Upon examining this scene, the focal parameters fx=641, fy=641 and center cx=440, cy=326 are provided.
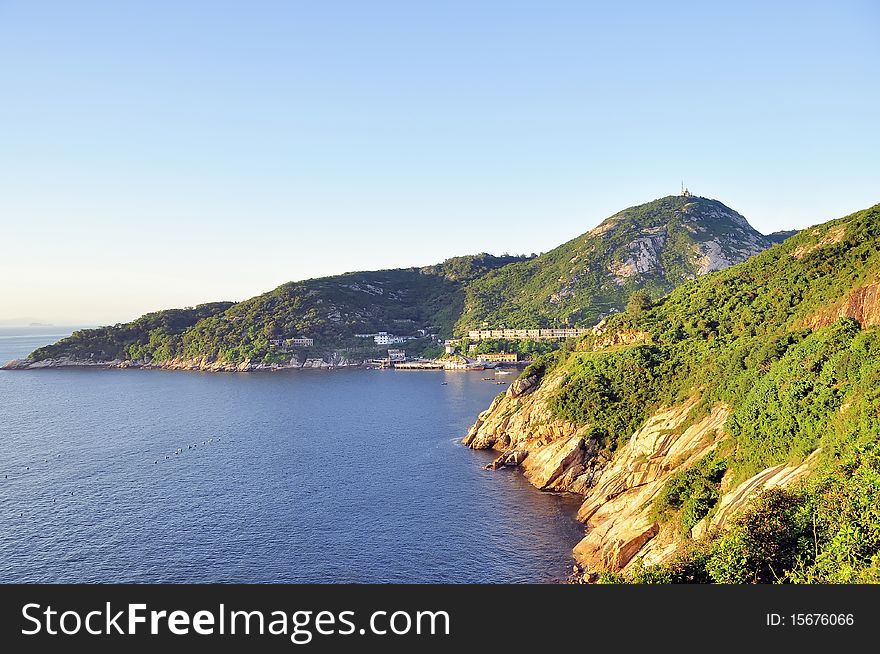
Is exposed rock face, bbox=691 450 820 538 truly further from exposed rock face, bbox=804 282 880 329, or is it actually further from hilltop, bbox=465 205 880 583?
exposed rock face, bbox=804 282 880 329

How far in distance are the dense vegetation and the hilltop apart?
16cm

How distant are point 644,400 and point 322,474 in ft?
148

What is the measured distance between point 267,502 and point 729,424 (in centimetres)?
5243

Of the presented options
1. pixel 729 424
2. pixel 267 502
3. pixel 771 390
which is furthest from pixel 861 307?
pixel 267 502

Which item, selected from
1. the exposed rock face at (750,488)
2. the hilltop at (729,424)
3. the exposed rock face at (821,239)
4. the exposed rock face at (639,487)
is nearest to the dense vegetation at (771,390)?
the hilltop at (729,424)

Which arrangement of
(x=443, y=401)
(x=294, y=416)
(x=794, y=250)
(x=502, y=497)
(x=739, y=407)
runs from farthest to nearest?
1. (x=443, y=401)
2. (x=294, y=416)
3. (x=794, y=250)
4. (x=502, y=497)
5. (x=739, y=407)

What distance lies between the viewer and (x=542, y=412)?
311 feet

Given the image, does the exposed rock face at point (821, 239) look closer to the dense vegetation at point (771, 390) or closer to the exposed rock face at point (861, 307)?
the dense vegetation at point (771, 390)

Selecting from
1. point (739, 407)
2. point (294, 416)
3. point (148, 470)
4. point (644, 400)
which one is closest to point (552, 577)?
point (739, 407)

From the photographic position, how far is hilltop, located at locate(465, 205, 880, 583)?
38812 mm

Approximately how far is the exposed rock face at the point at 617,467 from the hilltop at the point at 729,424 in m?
0.20

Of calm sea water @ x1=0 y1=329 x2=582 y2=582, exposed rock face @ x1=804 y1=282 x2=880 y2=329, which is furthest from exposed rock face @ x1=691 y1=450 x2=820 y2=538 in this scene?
exposed rock face @ x1=804 y1=282 x2=880 y2=329

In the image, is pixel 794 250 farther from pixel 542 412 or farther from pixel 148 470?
pixel 148 470

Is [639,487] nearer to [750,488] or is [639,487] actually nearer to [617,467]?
[617,467]
